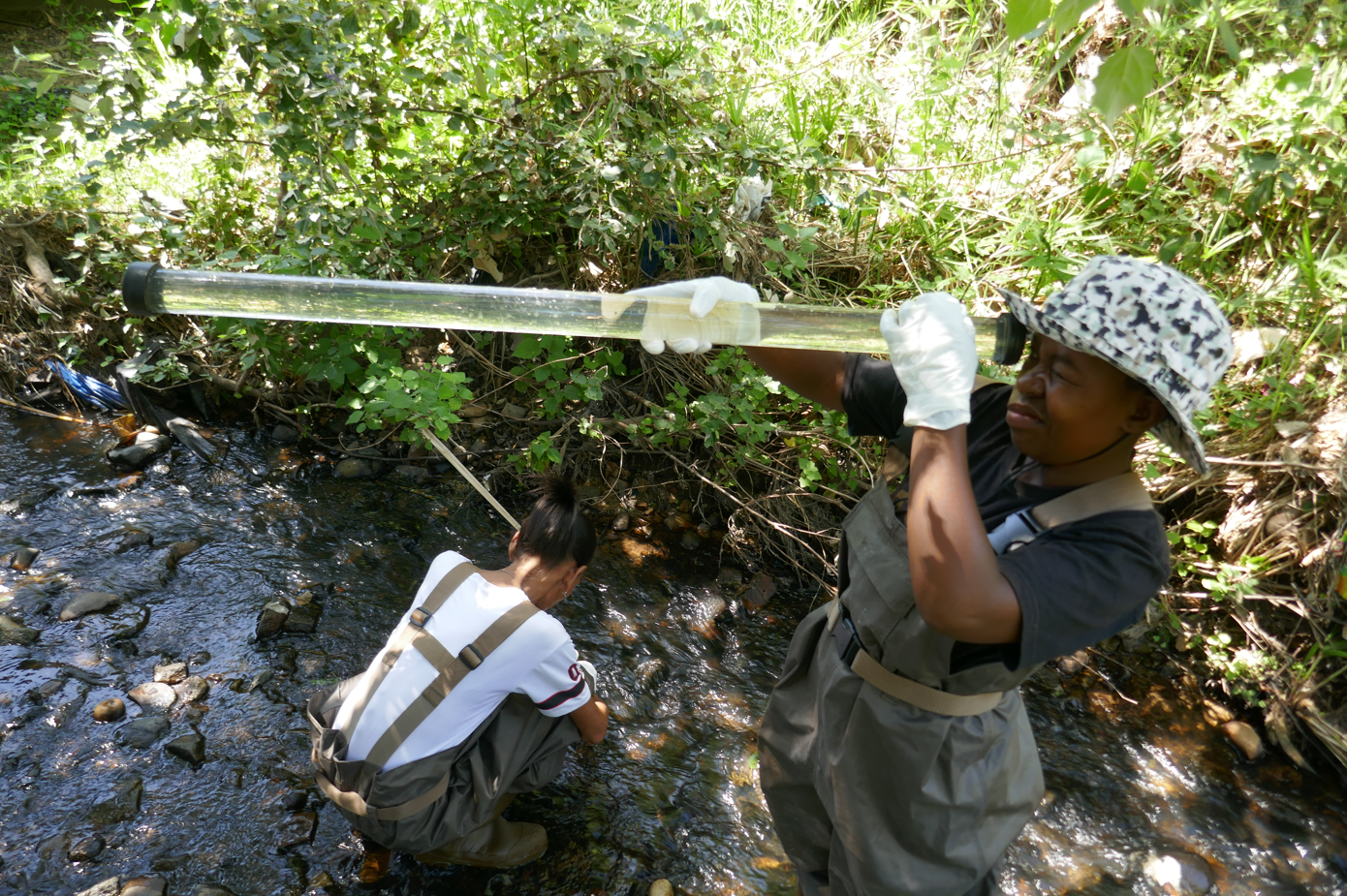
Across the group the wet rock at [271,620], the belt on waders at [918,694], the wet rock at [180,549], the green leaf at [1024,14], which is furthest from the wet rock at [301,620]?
the green leaf at [1024,14]

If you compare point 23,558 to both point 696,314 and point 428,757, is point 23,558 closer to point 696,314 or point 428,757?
point 428,757

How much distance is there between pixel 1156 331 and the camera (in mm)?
1248

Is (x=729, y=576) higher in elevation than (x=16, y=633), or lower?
lower

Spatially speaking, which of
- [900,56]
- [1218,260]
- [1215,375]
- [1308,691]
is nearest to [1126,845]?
[1308,691]

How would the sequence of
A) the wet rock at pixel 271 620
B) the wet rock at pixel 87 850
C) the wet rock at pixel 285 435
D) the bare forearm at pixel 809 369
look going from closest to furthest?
the bare forearm at pixel 809 369 → the wet rock at pixel 87 850 → the wet rock at pixel 271 620 → the wet rock at pixel 285 435

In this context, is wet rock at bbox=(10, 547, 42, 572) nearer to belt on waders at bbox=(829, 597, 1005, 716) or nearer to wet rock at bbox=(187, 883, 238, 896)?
wet rock at bbox=(187, 883, 238, 896)

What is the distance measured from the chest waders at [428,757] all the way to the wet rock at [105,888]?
1.72 ft

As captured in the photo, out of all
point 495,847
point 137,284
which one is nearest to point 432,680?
point 495,847

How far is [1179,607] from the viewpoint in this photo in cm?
342

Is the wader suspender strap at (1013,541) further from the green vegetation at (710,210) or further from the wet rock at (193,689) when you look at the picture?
the wet rock at (193,689)

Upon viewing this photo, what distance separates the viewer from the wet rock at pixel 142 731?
244 centimetres

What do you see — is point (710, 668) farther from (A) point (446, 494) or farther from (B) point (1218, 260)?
(B) point (1218, 260)

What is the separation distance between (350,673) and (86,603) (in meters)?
1.03

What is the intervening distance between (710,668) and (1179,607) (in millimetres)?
2036
